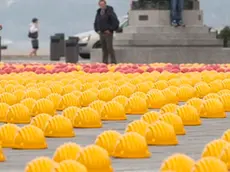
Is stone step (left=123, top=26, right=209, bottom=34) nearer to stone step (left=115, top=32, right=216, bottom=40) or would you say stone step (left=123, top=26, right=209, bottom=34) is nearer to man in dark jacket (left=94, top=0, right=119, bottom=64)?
stone step (left=115, top=32, right=216, bottom=40)

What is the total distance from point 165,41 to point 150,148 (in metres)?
20.5

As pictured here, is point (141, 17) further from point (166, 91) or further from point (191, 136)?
point (191, 136)

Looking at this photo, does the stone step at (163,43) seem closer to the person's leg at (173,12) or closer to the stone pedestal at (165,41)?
the stone pedestal at (165,41)

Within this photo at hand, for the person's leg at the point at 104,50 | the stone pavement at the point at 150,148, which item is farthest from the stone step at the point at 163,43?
the stone pavement at the point at 150,148

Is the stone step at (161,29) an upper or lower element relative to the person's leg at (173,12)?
lower

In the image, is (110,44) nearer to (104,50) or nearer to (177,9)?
(104,50)

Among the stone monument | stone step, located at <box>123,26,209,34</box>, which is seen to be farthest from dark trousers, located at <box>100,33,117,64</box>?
stone step, located at <box>123,26,209,34</box>

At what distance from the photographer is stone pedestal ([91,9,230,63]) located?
2919cm

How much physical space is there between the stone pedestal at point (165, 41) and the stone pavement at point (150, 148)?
17209 millimetres

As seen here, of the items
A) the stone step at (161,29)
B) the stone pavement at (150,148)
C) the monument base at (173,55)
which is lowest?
the monument base at (173,55)

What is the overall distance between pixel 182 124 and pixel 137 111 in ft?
7.25

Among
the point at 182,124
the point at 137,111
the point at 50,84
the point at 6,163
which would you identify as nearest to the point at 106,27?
the point at 50,84

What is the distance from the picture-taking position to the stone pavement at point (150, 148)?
7910mm

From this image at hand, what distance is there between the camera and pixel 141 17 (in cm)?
2973
